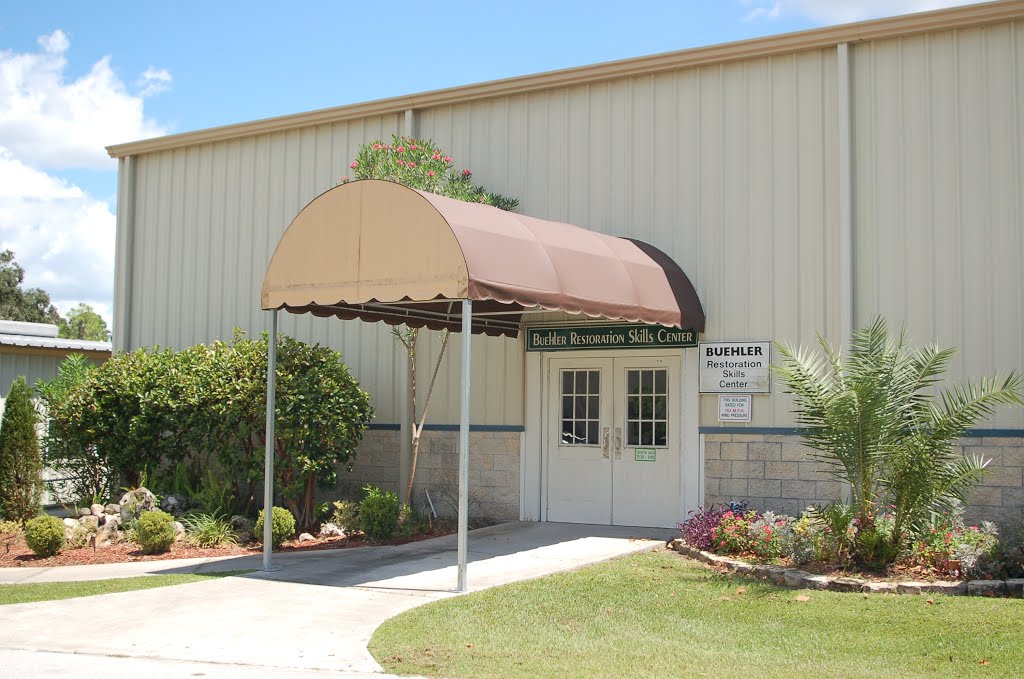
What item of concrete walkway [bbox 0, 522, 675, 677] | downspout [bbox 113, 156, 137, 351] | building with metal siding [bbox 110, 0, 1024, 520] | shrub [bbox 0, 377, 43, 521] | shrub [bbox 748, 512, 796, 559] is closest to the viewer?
concrete walkway [bbox 0, 522, 675, 677]

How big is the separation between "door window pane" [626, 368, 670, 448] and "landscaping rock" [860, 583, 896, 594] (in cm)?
457

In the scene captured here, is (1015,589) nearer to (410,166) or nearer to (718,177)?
(718,177)

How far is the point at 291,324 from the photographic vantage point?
16.9m

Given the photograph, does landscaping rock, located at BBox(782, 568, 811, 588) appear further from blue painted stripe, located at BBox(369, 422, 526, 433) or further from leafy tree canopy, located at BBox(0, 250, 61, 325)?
leafy tree canopy, located at BBox(0, 250, 61, 325)

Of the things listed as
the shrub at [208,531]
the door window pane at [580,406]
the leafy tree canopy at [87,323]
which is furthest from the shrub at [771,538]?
the leafy tree canopy at [87,323]

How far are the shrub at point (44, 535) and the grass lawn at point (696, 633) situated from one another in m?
5.81

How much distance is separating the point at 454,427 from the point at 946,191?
23.8 feet

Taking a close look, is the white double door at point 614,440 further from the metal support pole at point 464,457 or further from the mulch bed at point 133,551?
the metal support pole at point 464,457

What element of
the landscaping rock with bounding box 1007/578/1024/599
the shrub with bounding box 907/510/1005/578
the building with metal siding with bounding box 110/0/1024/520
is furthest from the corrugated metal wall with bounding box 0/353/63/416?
the landscaping rock with bounding box 1007/578/1024/599

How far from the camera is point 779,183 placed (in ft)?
43.5

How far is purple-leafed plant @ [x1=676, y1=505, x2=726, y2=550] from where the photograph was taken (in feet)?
38.1

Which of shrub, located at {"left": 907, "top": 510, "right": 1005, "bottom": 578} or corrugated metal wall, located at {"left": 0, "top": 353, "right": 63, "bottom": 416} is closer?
shrub, located at {"left": 907, "top": 510, "right": 1005, "bottom": 578}

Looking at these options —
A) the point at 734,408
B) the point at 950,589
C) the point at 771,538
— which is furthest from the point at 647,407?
the point at 950,589

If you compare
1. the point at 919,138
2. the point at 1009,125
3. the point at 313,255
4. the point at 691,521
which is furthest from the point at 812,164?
the point at 313,255
